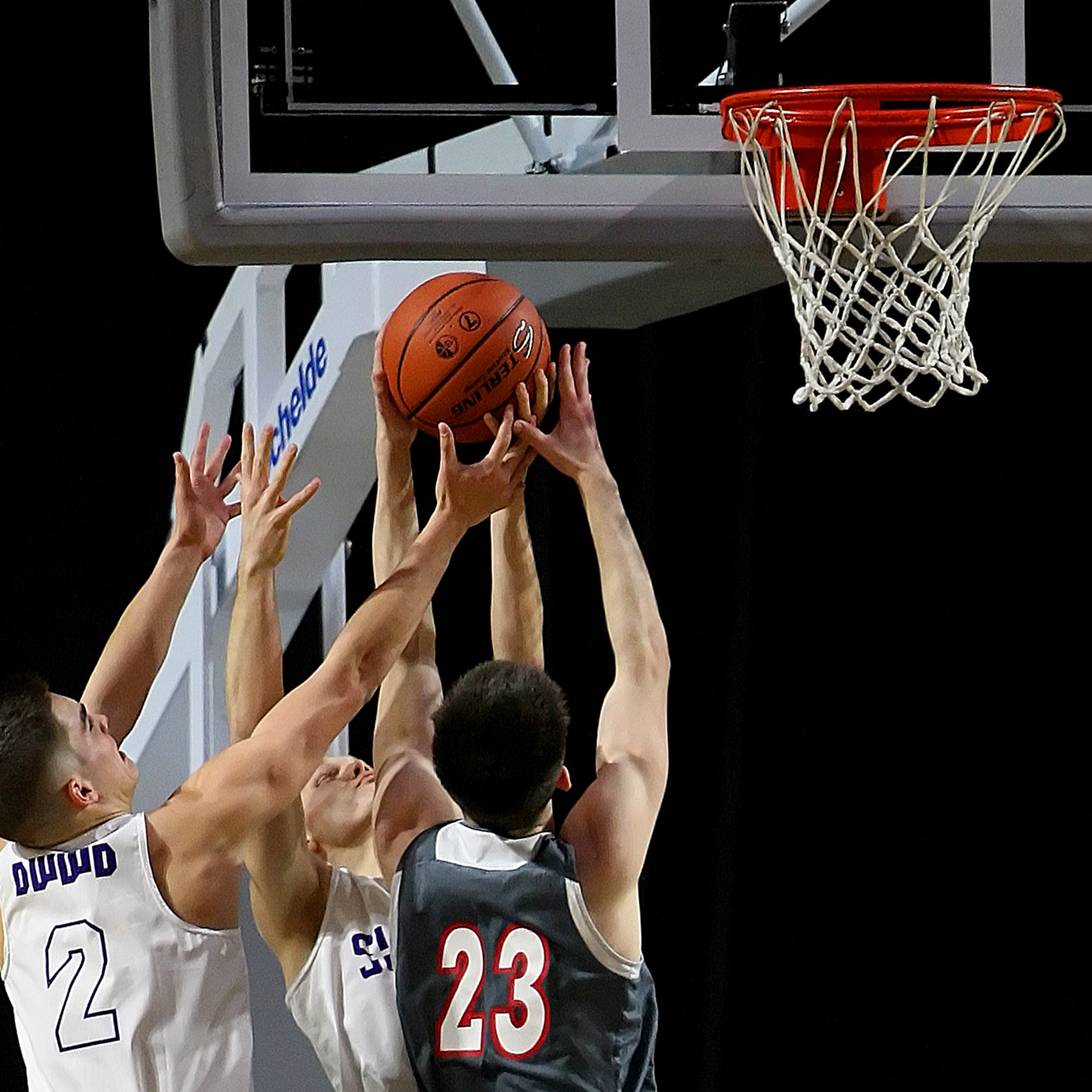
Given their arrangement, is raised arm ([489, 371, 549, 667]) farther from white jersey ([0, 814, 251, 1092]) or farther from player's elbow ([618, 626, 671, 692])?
white jersey ([0, 814, 251, 1092])

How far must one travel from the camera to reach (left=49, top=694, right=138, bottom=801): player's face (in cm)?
262

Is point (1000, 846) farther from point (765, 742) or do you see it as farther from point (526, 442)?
point (526, 442)

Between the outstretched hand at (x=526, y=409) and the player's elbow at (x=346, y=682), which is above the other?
the outstretched hand at (x=526, y=409)

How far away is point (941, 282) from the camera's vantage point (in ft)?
8.99

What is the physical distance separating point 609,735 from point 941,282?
85 cm

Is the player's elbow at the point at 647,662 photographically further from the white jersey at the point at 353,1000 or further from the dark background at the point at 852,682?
the dark background at the point at 852,682

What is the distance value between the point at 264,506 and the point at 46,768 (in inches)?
19.8

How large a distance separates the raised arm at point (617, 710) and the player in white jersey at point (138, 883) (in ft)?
1.10

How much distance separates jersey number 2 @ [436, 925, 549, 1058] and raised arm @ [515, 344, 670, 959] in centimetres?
11

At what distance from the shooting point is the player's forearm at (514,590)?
3021 mm

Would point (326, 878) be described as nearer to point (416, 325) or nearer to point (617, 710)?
point (617, 710)

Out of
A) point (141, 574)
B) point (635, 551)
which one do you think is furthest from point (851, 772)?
point (635, 551)

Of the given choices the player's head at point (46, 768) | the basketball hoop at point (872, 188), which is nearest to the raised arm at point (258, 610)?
the player's head at point (46, 768)

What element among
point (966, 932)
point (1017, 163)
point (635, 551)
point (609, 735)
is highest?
point (1017, 163)
